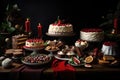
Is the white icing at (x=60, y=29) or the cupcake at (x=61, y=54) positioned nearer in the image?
the cupcake at (x=61, y=54)

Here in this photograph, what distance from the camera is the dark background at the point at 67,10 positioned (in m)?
2.84

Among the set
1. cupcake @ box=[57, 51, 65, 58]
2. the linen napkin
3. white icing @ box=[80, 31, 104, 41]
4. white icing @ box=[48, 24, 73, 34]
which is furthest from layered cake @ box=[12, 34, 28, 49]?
white icing @ box=[80, 31, 104, 41]

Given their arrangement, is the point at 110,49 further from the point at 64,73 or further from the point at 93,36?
the point at 64,73

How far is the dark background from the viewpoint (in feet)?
9.32

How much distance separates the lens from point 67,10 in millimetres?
2889

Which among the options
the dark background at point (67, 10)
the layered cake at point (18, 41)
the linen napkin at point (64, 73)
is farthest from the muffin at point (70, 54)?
the dark background at point (67, 10)

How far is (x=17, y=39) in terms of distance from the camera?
2.36m

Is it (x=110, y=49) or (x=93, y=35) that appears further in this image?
(x=93, y=35)

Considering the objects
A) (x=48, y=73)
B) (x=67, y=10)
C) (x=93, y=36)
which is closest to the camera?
(x=48, y=73)

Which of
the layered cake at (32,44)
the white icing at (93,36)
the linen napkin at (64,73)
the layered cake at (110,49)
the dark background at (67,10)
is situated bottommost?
the linen napkin at (64,73)

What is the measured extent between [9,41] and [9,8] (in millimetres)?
448

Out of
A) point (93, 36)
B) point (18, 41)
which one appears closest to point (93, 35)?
point (93, 36)

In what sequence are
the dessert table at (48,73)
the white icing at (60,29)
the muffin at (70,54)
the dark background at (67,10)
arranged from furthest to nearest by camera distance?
the dark background at (67,10)
the white icing at (60,29)
the muffin at (70,54)
the dessert table at (48,73)

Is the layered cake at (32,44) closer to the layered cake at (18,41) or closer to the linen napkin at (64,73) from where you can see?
the layered cake at (18,41)
